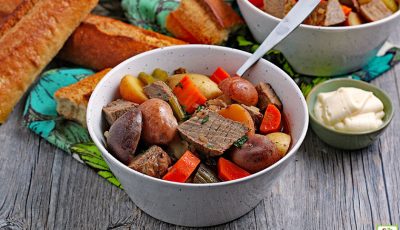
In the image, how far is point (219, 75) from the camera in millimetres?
2979

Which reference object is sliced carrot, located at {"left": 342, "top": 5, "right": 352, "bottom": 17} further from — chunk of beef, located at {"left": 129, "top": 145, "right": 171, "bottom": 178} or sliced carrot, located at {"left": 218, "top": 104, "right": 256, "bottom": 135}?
chunk of beef, located at {"left": 129, "top": 145, "right": 171, "bottom": 178}

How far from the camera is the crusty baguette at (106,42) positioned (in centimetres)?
345

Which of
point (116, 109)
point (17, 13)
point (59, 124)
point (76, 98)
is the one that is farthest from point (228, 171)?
point (17, 13)

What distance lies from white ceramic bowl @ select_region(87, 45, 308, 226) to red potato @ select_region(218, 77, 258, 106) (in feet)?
0.59

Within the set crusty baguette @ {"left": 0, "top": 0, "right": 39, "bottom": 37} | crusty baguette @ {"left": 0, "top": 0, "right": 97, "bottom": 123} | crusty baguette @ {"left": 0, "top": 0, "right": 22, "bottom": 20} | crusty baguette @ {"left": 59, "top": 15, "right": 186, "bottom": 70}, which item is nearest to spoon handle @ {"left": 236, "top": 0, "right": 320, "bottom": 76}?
crusty baguette @ {"left": 59, "top": 15, "right": 186, "bottom": 70}

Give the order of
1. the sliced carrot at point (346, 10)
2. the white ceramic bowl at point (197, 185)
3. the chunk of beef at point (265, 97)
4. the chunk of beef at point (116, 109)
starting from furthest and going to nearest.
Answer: the sliced carrot at point (346, 10) < the chunk of beef at point (265, 97) < the chunk of beef at point (116, 109) < the white ceramic bowl at point (197, 185)

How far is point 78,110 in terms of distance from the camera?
10.4ft

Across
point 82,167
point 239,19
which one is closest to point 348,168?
point 239,19

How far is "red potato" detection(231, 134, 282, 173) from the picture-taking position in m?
2.46

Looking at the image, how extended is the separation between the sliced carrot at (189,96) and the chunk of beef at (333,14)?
37.1 inches

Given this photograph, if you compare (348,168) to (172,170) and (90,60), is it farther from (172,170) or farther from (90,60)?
(90,60)

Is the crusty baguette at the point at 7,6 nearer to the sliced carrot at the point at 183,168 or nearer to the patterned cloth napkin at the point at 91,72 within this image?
the patterned cloth napkin at the point at 91,72

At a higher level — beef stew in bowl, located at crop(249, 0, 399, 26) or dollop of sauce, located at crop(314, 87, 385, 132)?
beef stew in bowl, located at crop(249, 0, 399, 26)

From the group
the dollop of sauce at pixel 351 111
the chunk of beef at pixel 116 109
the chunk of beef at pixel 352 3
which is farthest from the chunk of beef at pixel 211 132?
the chunk of beef at pixel 352 3
